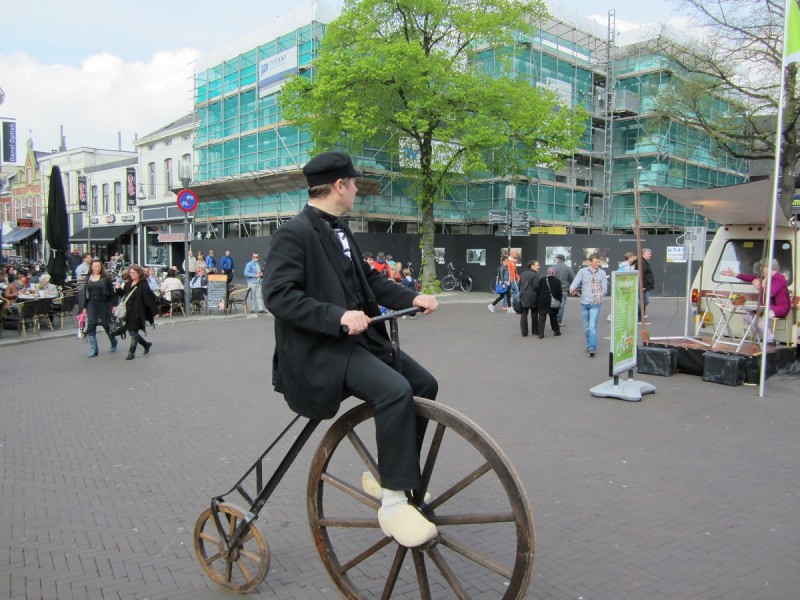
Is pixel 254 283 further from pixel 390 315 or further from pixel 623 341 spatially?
pixel 390 315

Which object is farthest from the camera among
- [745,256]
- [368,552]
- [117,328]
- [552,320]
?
[552,320]

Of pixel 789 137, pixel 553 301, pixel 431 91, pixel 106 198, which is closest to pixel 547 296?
pixel 553 301

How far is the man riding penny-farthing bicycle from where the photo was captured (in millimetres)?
2459

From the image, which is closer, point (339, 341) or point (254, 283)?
point (339, 341)

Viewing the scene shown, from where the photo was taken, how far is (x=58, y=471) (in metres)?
5.39

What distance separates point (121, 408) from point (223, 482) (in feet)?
10.9

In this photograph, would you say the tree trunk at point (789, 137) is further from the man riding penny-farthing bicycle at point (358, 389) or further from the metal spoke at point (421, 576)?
the metal spoke at point (421, 576)

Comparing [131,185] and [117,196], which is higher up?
[131,185]

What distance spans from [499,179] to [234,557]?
34206mm

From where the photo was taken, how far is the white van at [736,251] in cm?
975

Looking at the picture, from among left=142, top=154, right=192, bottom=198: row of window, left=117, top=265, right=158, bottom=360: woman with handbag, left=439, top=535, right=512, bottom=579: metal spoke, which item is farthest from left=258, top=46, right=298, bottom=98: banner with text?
left=439, top=535, right=512, bottom=579: metal spoke

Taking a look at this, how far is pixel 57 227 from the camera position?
19.0m

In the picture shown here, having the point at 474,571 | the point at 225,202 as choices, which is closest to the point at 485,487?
the point at 474,571

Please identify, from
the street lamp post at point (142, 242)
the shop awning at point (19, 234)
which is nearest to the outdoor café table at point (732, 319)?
the street lamp post at point (142, 242)
